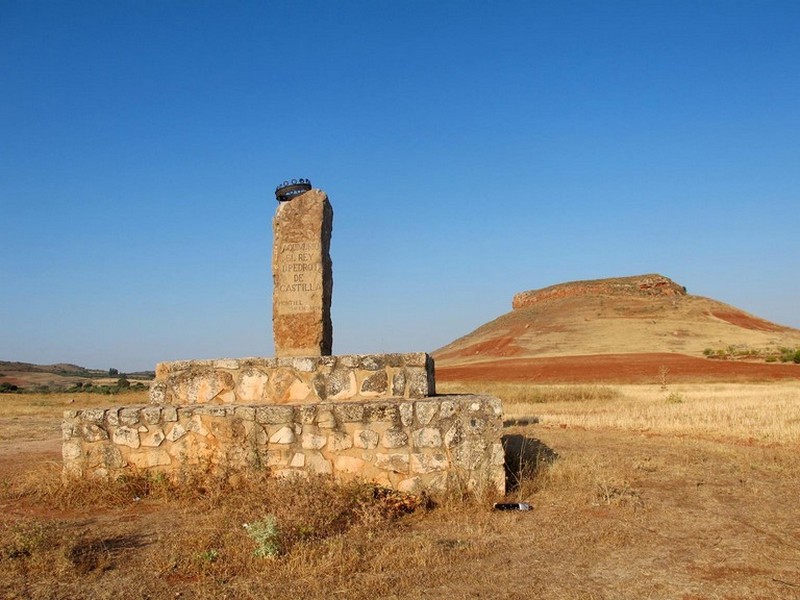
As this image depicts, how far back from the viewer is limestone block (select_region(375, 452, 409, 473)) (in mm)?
6809

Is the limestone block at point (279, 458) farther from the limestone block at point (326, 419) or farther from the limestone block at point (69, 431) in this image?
the limestone block at point (69, 431)

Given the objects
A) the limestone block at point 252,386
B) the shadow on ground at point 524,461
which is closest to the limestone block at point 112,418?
the limestone block at point 252,386

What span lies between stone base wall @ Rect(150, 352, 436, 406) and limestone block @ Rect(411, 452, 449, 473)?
2.56 feet

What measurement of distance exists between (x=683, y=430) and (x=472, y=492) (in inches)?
292

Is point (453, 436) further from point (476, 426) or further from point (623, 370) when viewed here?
point (623, 370)

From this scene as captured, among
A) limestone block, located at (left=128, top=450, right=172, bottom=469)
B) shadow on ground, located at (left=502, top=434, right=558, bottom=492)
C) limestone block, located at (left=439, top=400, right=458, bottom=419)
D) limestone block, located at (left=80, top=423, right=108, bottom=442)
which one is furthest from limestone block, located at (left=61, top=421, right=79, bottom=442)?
shadow on ground, located at (left=502, top=434, right=558, bottom=492)

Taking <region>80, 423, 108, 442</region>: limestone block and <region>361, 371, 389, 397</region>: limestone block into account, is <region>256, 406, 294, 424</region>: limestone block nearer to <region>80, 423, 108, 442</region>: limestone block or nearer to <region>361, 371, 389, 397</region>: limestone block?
<region>361, 371, 389, 397</region>: limestone block

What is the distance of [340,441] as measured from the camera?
6875 millimetres

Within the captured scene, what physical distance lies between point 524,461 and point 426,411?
1.84 meters

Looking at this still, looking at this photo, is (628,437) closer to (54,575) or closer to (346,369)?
(346,369)

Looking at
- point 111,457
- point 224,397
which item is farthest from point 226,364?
point 111,457

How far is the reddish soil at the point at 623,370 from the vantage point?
107 feet

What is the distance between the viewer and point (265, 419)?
6.94 metres

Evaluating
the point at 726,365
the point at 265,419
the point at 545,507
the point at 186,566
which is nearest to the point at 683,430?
the point at 545,507
